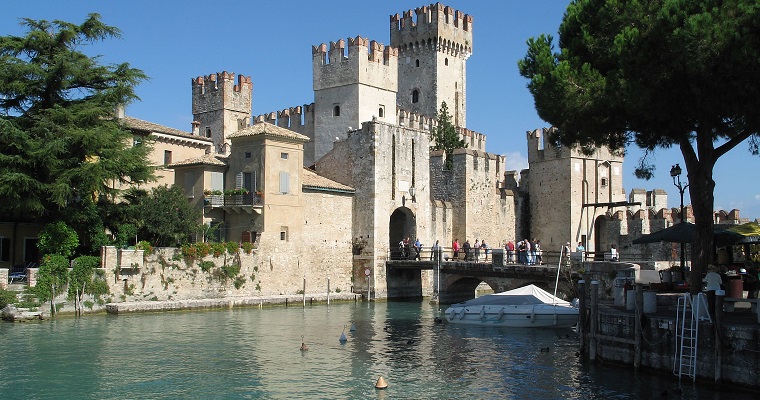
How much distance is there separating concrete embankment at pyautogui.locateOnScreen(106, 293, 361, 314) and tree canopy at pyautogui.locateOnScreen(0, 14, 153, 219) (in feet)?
12.8

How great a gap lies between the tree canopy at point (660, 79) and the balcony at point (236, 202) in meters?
15.5

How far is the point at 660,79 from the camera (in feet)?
54.7

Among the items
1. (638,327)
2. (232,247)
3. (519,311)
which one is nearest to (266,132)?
(232,247)

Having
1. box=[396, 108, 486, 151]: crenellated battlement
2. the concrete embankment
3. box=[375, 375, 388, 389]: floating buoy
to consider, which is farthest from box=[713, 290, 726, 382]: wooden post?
box=[396, 108, 486, 151]: crenellated battlement

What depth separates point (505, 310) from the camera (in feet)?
84.0

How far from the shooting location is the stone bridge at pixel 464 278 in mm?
29750

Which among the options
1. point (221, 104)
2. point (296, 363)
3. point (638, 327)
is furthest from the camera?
point (221, 104)

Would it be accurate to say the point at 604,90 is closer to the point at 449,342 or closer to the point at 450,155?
the point at 449,342

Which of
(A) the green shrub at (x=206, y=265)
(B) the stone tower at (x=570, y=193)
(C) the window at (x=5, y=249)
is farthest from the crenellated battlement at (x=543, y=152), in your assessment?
(C) the window at (x=5, y=249)

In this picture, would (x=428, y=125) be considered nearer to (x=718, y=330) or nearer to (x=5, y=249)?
(x=5, y=249)

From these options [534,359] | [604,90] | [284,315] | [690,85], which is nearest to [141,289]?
[284,315]

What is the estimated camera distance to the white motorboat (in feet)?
81.9

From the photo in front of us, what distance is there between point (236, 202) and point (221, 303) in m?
4.62

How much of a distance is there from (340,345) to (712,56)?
11.1m
